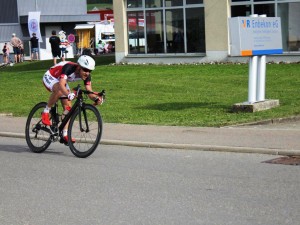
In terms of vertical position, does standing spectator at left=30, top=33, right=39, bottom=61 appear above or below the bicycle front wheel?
above

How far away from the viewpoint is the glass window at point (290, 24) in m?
27.1

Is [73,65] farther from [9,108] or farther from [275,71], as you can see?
[275,71]

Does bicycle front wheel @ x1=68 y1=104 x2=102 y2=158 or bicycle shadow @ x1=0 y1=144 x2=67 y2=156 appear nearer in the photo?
bicycle front wheel @ x1=68 y1=104 x2=102 y2=158

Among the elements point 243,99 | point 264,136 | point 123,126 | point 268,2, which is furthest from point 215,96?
point 268,2

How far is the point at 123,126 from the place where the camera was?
14.3m

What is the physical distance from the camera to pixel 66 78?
35.4ft

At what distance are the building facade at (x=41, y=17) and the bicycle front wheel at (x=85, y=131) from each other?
41835 millimetres

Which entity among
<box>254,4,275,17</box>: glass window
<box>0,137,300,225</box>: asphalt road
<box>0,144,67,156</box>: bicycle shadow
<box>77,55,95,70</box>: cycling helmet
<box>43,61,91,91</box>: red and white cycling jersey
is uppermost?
<box>254,4,275,17</box>: glass window

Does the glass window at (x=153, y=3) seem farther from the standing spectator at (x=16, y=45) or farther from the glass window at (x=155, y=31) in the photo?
the standing spectator at (x=16, y=45)

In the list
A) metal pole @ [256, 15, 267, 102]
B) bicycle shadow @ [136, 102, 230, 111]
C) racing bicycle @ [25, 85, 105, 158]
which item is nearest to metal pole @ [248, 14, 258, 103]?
metal pole @ [256, 15, 267, 102]

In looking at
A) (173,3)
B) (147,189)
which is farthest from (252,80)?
(173,3)

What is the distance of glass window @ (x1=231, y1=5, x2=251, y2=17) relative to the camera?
28.1 metres

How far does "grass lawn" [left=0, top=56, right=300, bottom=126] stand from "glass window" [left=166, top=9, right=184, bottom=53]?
5.12 feet

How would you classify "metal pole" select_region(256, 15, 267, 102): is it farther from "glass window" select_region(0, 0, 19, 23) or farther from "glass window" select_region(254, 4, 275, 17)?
"glass window" select_region(0, 0, 19, 23)
